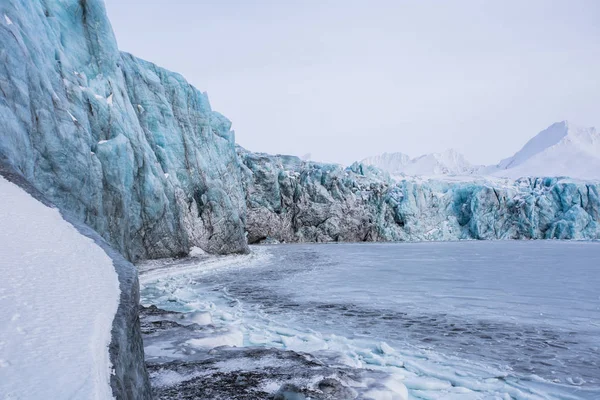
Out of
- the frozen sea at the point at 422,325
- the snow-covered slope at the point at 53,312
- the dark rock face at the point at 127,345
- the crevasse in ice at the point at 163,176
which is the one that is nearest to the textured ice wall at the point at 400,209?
the crevasse in ice at the point at 163,176

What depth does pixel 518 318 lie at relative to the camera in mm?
8781

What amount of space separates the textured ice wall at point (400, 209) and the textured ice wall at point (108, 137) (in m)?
21.3

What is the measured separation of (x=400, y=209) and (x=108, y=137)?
4769 centimetres

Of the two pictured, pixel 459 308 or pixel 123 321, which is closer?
pixel 123 321

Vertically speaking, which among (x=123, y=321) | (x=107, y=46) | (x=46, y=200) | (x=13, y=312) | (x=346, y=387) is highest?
(x=107, y=46)

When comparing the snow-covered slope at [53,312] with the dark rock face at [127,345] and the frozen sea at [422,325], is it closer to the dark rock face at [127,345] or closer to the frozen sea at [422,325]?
the dark rock face at [127,345]

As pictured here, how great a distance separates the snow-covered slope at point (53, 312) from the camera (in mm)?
1914

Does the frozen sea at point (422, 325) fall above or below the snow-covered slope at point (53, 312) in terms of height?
below

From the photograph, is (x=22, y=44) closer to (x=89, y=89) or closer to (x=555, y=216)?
(x=89, y=89)

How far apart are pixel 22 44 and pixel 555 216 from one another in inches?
2603

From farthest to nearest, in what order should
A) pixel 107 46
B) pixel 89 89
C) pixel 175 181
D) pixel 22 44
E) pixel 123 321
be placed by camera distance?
1. pixel 175 181
2. pixel 107 46
3. pixel 89 89
4. pixel 22 44
5. pixel 123 321

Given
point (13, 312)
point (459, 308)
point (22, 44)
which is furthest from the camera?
point (22, 44)

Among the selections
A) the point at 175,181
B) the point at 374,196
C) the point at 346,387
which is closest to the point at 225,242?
the point at 175,181

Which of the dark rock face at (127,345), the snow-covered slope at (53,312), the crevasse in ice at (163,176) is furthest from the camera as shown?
the crevasse in ice at (163,176)
